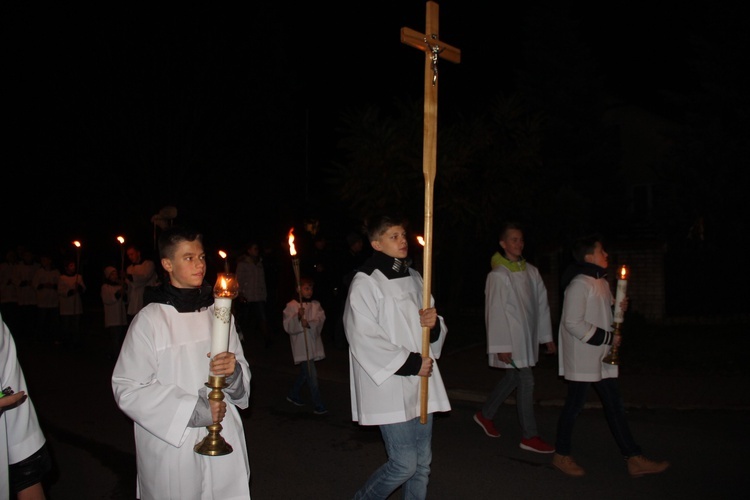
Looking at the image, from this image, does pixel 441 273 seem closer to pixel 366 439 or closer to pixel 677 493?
pixel 366 439

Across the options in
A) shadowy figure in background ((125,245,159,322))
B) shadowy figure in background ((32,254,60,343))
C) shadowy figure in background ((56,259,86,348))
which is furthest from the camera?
shadowy figure in background ((32,254,60,343))

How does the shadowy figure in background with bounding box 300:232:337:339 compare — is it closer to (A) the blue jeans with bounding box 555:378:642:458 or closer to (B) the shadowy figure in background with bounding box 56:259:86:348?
(B) the shadowy figure in background with bounding box 56:259:86:348

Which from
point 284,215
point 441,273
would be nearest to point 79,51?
point 284,215

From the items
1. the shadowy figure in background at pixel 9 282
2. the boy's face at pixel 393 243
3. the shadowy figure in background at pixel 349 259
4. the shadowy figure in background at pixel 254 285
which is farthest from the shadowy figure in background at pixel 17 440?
the shadowy figure in background at pixel 9 282

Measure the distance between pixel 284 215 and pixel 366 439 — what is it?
1841cm

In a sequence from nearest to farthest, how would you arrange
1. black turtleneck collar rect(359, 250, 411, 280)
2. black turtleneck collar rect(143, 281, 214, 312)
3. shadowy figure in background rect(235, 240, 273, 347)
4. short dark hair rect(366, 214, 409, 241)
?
black turtleneck collar rect(143, 281, 214, 312) → black turtleneck collar rect(359, 250, 411, 280) → short dark hair rect(366, 214, 409, 241) → shadowy figure in background rect(235, 240, 273, 347)

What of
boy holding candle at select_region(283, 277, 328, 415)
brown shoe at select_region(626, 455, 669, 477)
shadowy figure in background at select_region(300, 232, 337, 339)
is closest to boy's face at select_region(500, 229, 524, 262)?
brown shoe at select_region(626, 455, 669, 477)

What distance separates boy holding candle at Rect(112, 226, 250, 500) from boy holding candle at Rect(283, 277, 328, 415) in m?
4.57

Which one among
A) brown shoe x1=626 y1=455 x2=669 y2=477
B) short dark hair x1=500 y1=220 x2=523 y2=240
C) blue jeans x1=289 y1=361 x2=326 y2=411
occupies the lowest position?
brown shoe x1=626 y1=455 x2=669 y2=477

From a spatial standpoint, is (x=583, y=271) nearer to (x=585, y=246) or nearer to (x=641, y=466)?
(x=585, y=246)

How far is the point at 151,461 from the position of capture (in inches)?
127

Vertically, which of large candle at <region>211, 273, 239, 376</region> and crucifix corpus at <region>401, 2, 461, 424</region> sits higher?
crucifix corpus at <region>401, 2, 461, 424</region>

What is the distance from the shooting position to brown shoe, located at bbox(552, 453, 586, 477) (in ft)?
18.5

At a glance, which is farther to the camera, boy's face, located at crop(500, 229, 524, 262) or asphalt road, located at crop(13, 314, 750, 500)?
boy's face, located at crop(500, 229, 524, 262)
